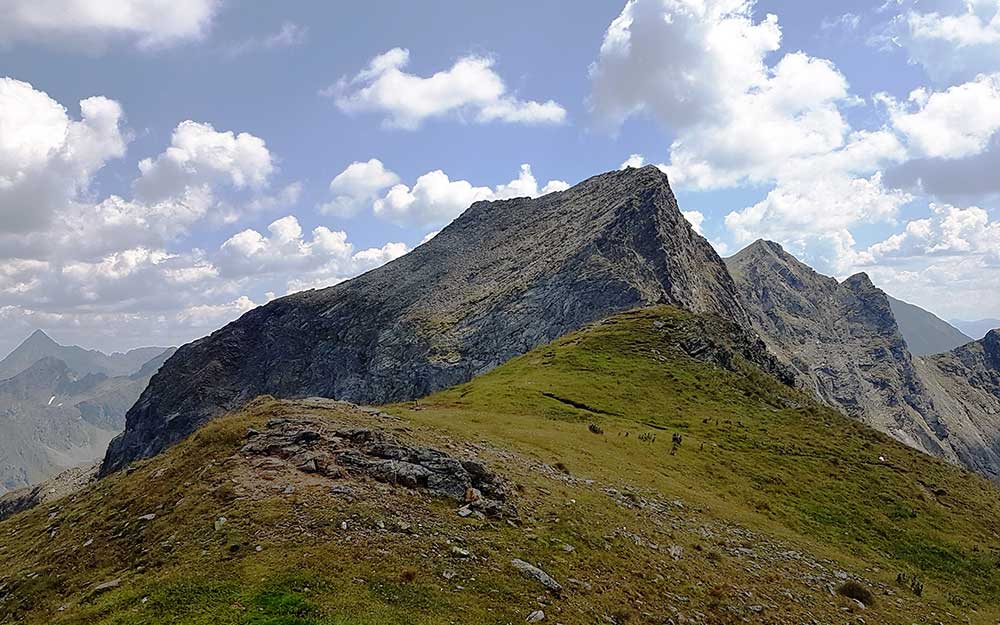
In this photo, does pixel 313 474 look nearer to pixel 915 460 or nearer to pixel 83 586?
pixel 83 586

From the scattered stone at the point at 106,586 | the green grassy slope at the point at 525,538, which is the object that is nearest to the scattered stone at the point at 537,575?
the green grassy slope at the point at 525,538

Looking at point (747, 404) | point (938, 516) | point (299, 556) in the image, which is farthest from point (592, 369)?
point (299, 556)

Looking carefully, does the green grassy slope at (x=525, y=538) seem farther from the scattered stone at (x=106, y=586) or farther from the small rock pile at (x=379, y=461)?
the small rock pile at (x=379, y=461)

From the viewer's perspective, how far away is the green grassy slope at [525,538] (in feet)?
56.9

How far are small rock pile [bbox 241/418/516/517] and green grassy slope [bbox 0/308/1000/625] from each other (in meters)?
0.86

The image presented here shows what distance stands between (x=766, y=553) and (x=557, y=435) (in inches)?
695

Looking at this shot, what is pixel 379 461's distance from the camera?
85.2ft

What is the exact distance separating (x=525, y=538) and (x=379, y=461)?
7369 mm

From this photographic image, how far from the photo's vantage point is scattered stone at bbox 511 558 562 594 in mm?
19719

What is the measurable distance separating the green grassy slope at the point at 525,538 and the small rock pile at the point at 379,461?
862 millimetres

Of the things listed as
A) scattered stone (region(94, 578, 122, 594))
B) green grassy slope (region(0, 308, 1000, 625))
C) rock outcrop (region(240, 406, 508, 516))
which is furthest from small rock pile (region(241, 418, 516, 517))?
scattered stone (region(94, 578, 122, 594))

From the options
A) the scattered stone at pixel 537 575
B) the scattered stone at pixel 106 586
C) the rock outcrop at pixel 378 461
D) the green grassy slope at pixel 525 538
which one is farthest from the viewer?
the rock outcrop at pixel 378 461

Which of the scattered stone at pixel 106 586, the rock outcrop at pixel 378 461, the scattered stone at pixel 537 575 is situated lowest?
the scattered stone at pixel 537 575

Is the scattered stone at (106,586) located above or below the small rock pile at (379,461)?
below
